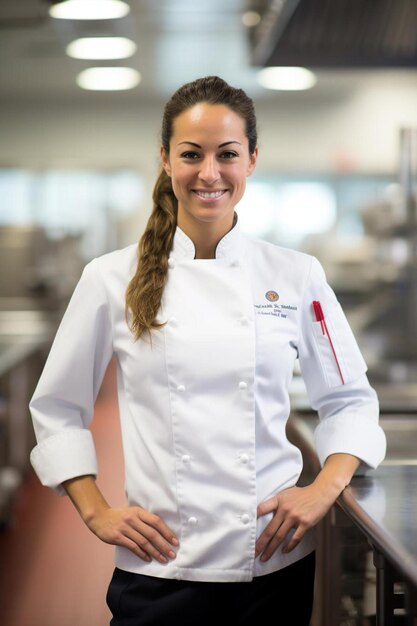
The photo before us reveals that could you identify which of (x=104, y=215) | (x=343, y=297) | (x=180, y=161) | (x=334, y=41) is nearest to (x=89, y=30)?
(x=334, y=41)

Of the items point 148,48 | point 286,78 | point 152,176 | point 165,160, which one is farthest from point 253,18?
point 152,176

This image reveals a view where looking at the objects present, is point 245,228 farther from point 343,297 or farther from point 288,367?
point 288,367

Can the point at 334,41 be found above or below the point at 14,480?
above

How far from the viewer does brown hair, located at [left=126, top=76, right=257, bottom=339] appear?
1.38 metres

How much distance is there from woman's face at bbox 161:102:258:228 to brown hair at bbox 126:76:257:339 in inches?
0.7

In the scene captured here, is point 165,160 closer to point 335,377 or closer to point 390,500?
point 335,377

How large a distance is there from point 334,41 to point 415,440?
3.45 ft

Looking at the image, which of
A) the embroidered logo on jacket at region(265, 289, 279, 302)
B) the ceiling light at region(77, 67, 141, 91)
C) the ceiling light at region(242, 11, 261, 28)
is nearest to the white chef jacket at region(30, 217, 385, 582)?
the embroidered logo on jacket at region(265, 289, 279, 302)

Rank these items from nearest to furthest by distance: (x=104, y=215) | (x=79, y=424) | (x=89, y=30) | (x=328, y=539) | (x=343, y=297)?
(x=79, y=424)
(x=328, y=539)
(x=89, y=30)
(x=343, y=297)
(x=104, y=215)

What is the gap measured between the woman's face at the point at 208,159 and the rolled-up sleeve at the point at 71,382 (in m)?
0.20

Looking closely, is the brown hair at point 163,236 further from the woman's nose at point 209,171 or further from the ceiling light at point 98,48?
the ceiling light at point 98,48

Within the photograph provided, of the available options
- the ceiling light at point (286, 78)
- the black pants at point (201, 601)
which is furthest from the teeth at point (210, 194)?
the ceiling light at point (286, 78)

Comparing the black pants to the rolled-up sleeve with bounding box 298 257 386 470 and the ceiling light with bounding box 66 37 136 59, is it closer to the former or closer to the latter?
the rolled-up sleeve with bounding box 298 257 386 470

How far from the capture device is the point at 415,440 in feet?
6.82
